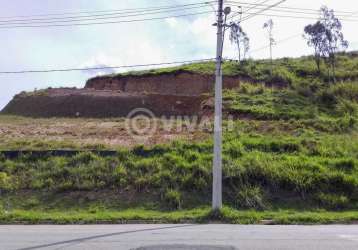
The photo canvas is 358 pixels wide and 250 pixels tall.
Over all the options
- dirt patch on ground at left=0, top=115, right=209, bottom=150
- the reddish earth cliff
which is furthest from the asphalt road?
the reddish earth cliff

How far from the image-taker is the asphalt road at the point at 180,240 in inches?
303

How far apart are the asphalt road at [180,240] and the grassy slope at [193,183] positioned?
9.70ft

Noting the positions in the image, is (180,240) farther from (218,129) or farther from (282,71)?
(282,71)

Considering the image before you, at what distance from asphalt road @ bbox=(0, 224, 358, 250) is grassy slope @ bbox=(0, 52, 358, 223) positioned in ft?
9.70

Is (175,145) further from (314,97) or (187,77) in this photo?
(187,77)

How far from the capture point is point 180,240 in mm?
8445

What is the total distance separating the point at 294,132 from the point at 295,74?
580 inches

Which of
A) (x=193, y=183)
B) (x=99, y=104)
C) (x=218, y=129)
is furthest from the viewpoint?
(x=99, y=104)

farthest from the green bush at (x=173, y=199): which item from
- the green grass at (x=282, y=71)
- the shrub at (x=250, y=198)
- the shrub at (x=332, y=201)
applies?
the green grass at (x=282, y=71)

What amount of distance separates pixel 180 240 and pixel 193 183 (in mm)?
7618

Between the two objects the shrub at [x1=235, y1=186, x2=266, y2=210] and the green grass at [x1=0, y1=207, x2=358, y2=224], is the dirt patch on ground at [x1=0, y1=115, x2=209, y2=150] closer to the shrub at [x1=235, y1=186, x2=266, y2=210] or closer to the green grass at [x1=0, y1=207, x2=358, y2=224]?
the shrub at [x1=235, y1=186, x2=266, y2=210]

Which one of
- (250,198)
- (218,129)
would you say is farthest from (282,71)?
(218,129)

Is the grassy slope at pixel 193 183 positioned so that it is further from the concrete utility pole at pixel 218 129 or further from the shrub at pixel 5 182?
the concrete utility pole at pixel 218 129

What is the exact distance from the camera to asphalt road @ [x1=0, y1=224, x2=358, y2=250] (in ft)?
25.3
